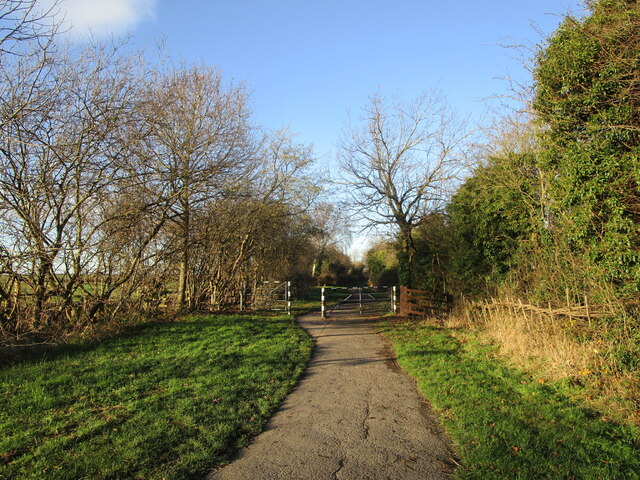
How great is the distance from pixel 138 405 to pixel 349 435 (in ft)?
9.62

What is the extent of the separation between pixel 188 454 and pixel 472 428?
3.20m

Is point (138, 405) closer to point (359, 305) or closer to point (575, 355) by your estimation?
point (575, 355)

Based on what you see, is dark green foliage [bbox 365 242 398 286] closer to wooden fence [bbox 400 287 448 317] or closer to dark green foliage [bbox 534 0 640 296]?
wooden fence [bbox 400 287 448 317]

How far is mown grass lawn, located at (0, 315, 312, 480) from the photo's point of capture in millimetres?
3963

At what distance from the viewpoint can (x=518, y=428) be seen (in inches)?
187

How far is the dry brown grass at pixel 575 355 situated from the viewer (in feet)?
17.8

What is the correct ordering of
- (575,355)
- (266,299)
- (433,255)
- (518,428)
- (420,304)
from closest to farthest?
(518,428), (575,355), (420,304), (433,255), (266,299)

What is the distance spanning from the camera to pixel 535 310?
8617 mm

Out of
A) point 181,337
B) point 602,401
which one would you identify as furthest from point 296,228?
point 602,401

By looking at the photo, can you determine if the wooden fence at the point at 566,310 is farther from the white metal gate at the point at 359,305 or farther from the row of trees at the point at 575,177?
the white metal gate at the point at 359,305

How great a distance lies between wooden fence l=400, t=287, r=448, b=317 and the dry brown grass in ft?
19.5

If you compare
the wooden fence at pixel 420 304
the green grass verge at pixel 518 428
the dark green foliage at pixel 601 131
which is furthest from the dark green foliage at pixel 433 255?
the green grass verge at pixel 518 428

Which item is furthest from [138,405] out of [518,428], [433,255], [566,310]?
[433,255]

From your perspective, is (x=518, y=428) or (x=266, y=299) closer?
(x=518, y=428)
